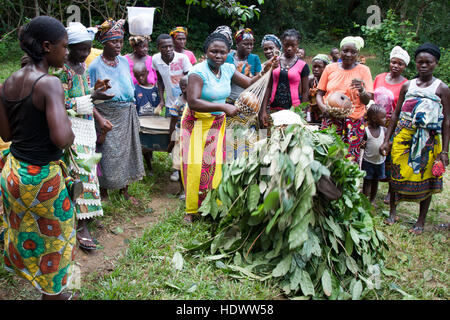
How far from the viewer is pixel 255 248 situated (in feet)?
11.0

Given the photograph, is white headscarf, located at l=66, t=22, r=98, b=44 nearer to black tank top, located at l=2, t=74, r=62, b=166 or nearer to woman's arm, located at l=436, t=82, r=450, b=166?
black tank top, located at l=2, t=74, r=62, b=166

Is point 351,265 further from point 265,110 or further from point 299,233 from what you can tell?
point 265,110

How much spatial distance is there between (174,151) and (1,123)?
2.77 meters

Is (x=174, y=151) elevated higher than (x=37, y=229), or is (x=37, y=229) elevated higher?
(x=37, y=229)

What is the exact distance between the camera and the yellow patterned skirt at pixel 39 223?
7.59 feet

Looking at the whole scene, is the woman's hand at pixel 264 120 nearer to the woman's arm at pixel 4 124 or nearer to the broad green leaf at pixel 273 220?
the broad green leaf at pixel 273 220

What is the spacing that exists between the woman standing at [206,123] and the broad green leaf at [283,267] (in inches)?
51.7

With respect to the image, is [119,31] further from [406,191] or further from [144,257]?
[406,191]

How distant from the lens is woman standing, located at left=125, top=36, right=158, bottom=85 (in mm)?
5391

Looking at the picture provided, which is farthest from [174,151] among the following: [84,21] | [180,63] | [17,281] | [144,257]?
[84,21]

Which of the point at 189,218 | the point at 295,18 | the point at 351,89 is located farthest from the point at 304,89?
the point at 295,18

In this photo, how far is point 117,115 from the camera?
13.8 feet

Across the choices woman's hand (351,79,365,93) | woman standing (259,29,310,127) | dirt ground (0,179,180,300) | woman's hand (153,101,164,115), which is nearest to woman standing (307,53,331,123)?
woman standing (259,29,310,127)

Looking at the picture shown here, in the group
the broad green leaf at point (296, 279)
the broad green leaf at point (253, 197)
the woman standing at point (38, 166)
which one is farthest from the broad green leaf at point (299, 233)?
the woman standing at point (38, 166)
